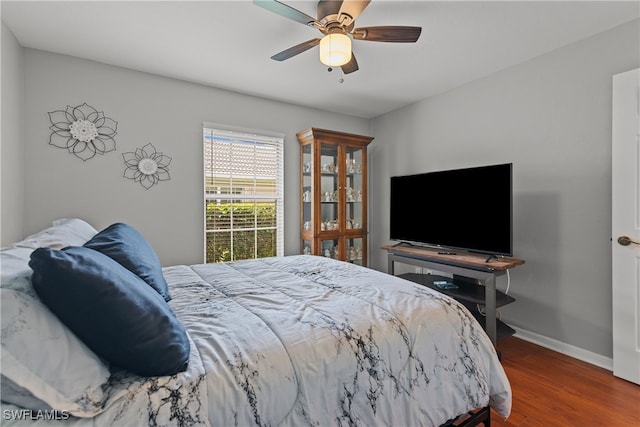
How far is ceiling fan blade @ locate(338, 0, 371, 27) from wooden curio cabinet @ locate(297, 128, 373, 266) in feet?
5.81

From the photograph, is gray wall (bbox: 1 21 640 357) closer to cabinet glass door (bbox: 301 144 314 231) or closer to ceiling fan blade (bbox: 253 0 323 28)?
cabinet glass door (bbox: 301 144 314 231)

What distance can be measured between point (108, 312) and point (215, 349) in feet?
1.17

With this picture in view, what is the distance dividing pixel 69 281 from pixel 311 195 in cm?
307

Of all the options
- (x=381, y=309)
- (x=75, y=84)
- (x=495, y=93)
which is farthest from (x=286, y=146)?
(x=381, y=309)

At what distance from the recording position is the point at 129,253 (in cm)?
133

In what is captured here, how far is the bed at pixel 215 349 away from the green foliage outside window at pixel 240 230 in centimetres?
178

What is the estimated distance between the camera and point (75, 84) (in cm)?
270

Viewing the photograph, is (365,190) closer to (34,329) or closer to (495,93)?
(495,93)

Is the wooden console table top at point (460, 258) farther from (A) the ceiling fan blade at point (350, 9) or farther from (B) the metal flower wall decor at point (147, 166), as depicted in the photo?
(B) the metal flower wall decor at point (147, 166)

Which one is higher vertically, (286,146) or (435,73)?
(435,73)

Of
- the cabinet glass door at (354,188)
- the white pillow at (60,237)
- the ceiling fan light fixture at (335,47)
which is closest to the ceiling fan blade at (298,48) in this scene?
the ceiling fan light fixture at (335,47)

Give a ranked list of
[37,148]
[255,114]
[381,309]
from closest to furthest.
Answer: [381,309]
[37,148]
[255,114]

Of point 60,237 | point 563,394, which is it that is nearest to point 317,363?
point 60,237

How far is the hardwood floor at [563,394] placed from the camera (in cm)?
173
